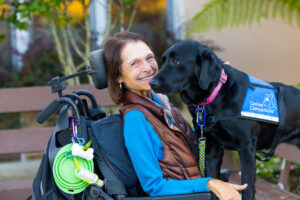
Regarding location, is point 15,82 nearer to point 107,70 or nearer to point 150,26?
point 150,26

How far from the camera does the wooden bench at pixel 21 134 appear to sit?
2.90 metres

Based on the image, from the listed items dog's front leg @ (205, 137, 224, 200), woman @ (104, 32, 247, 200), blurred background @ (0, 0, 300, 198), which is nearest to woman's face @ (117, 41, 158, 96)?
woman @ (104, 32, 247, 200)

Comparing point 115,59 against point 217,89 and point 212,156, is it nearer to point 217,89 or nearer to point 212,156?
point 217,89

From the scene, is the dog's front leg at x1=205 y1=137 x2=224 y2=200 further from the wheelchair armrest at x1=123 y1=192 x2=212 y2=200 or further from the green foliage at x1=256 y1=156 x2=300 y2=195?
the green foliage at x1=256 y1=156 x2=300 y2=195

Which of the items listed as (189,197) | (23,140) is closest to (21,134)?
(23,140)

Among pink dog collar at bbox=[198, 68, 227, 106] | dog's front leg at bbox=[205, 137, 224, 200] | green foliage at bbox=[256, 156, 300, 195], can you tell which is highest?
pink dog collar at bbox=[198, 68, 227, 106]

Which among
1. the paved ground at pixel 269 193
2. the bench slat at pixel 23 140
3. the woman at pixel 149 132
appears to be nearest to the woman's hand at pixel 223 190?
the woman at pixel 149 132

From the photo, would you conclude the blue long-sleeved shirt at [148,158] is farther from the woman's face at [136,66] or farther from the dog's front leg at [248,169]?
the dog's front leg at [248,169]

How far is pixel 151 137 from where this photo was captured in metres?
1.94

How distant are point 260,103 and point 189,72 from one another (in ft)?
1.30

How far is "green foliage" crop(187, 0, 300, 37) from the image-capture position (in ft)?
17.6

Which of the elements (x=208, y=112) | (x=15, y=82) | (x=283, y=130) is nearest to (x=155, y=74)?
(x=208, y=112)

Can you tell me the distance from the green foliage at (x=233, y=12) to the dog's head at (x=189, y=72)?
3.41 meters

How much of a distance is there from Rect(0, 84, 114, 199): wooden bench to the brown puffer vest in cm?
115
